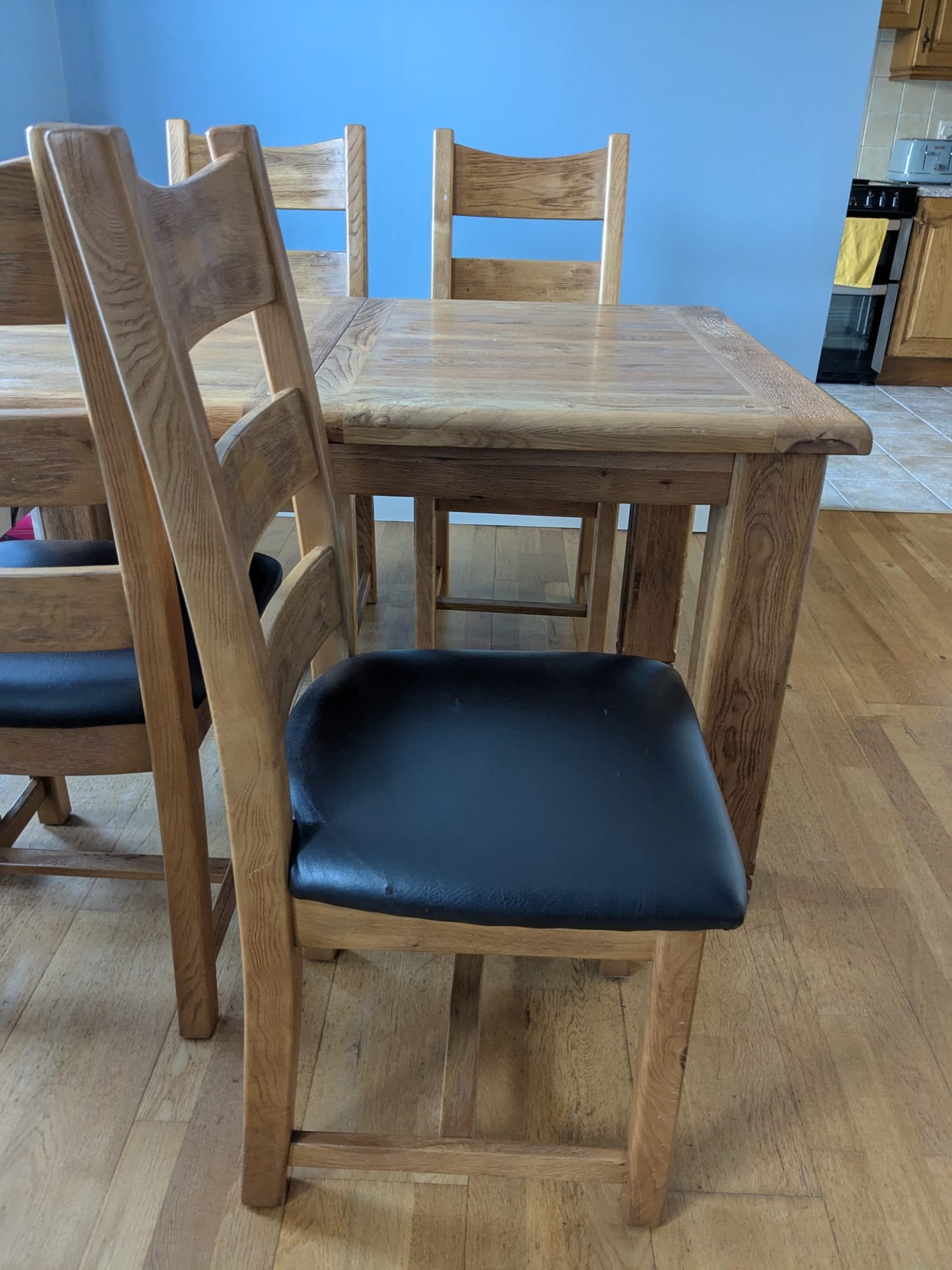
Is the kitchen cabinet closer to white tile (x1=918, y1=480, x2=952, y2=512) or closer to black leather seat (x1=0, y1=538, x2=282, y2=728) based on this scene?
white tile (x1=918, y1=480, x2=952, y2=512)

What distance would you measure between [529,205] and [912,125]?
4.14m

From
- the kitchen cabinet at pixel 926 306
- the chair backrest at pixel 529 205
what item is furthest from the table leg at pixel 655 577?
the kitchen cabinet at pixel 926 306

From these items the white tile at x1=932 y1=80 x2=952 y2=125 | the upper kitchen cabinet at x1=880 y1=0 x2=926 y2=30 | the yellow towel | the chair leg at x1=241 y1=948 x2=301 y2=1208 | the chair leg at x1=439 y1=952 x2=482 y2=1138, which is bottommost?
the chair leg at x1=439 y1=952 x2=482 y2=1138

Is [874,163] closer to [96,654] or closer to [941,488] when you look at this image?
[941,488]

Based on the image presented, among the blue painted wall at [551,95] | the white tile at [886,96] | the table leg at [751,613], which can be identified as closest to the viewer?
the table leg at [751,613]

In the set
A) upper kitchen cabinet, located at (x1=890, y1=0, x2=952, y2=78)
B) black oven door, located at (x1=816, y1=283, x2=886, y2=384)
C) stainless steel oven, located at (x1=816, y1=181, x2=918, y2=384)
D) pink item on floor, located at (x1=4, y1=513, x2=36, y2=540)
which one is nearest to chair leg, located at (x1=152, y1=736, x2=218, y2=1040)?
pink item on floor, located at (x1=4, y1=513, x2=36, y2=540)

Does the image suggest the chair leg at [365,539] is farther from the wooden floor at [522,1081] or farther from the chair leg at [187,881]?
the chair leg at [187,881]

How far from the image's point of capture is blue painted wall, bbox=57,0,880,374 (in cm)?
233

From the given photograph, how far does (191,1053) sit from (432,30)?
239cm

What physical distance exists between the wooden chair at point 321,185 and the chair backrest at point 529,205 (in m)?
0.17

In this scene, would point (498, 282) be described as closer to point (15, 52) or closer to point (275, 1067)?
point (15, 52)

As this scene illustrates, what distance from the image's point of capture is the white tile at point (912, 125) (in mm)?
4891

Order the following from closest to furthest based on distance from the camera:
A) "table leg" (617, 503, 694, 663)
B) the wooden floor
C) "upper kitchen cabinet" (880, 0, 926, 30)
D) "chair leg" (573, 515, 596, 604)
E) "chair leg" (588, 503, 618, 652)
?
1. the wooden floor
2. "table leg" (617, 503, 694, 663)
3. "chair leg" (588, 503, 618, 652)
4. "chair leg" (573, 515, 596, 604)
5. "upper kitchen cabinet" (880, 0, 926, 30)

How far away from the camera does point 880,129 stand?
16.2 feet
